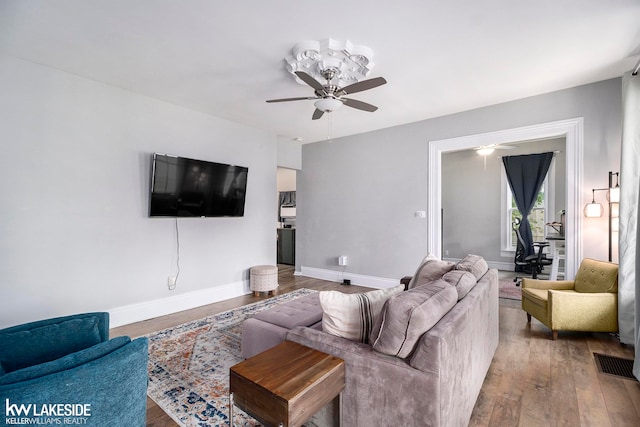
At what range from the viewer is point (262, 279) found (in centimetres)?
466

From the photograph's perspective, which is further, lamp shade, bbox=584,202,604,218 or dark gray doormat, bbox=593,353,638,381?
lamp shade, bbox=584,202,604,218

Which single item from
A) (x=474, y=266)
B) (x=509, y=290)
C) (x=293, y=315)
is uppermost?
(x=474, y=266)

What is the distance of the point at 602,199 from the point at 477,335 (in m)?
2.90

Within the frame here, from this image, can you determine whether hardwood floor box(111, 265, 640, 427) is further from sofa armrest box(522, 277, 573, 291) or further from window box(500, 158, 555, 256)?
window box(500, 158, 555, 256)

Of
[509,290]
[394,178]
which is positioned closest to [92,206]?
[394,178]

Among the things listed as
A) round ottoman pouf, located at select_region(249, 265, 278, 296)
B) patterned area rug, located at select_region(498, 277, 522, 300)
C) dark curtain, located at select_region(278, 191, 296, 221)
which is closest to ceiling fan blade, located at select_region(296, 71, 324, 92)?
round ottoman pouf, located at select_region(249, 265, 278, 296)

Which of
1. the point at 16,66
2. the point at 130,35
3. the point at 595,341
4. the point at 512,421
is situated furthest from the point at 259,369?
the point at 16,66

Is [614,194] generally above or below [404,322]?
above

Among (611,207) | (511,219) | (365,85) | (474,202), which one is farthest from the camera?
(474,202)

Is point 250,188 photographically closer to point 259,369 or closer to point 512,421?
point 259,369

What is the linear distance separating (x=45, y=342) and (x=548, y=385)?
325 cm

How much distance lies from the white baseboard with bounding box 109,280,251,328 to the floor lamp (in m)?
4.70

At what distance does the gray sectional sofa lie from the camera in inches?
51.2

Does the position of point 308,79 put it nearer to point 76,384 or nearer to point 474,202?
point 76,384
